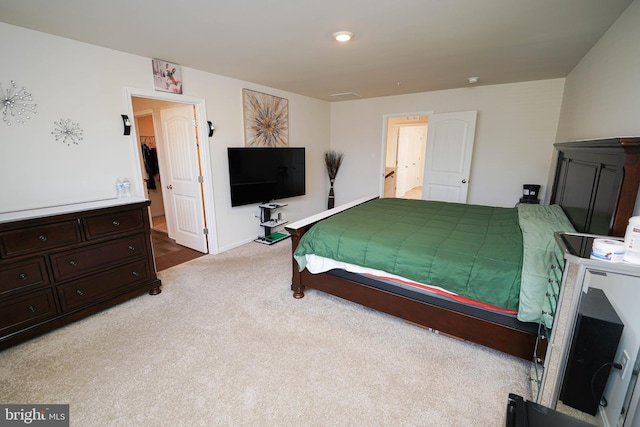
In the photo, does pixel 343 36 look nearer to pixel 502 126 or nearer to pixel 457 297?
pixel 457 297

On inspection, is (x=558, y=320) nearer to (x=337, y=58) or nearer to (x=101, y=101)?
(x=337, y=58)

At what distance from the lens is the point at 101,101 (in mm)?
2576

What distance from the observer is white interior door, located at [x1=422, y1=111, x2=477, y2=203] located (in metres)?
4.16

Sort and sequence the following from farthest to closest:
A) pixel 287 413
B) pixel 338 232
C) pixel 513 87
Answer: pixel 513 87
pixel 338 232
pixel 287 413

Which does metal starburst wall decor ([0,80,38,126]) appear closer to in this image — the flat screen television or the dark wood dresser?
the dark wood dresser

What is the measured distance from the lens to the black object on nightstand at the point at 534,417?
97cm

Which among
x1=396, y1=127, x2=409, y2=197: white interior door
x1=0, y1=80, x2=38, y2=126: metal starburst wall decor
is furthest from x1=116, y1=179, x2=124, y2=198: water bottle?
x1=396, y1=127, x2=409, y2=197: white interior door

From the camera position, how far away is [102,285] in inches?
94.6

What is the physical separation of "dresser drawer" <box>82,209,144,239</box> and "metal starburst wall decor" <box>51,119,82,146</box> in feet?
2.50

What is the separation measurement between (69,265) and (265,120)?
2.97m

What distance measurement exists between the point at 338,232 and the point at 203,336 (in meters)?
1.36

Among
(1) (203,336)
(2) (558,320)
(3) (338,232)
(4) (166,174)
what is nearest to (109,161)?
(4) (166,174)

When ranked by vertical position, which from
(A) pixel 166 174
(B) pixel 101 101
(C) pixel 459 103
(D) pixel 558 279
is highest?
(C) pixel 459 103

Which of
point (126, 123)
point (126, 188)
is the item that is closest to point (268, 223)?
point (126, 188)
